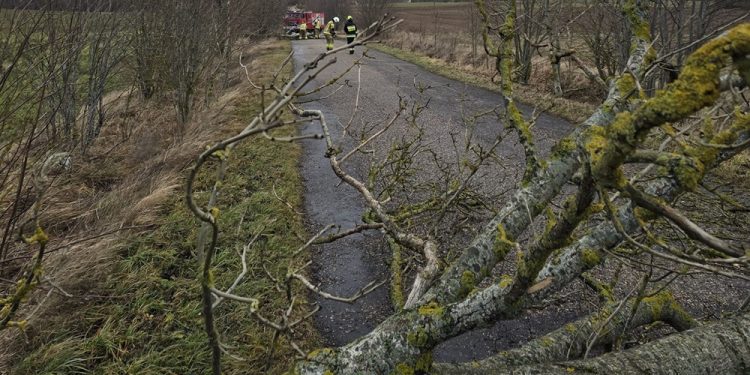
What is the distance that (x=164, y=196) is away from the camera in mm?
5949

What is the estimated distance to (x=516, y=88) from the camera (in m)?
13.2

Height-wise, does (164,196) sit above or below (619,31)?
below

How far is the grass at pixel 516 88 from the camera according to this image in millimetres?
10280

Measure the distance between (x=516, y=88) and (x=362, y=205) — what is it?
838 centimetres

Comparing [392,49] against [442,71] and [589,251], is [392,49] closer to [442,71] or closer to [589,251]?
[442,71]

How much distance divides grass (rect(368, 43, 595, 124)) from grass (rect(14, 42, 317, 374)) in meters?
3.37

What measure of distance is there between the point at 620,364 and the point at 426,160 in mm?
6004

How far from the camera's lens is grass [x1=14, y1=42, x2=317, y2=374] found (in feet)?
10.9

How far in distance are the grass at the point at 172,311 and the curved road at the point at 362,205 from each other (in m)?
0.41

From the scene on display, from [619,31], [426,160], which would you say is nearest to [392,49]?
[619,31]

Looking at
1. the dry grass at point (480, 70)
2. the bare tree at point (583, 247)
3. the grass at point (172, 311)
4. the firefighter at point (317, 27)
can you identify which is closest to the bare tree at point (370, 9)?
the firefighter at point (317, 27)

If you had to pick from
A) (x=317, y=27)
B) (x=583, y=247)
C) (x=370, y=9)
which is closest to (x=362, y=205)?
(x=583, y=247)

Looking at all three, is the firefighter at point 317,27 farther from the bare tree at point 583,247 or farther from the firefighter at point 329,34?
the bare tree at point 583,247

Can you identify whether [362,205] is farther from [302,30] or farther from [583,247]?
[302,30]
